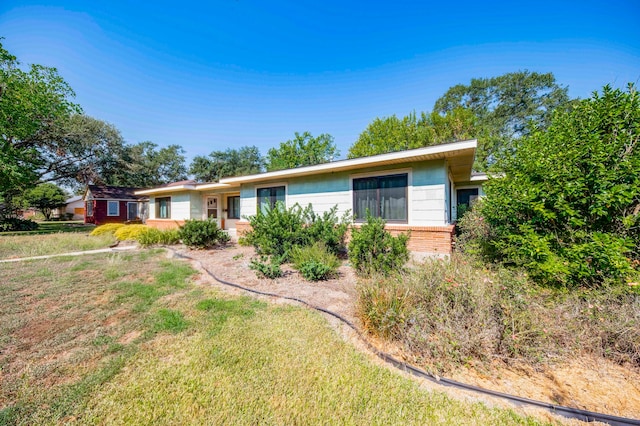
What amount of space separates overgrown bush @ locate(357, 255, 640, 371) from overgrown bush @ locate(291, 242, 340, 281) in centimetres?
206

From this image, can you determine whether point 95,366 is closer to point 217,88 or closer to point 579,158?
point 579,158

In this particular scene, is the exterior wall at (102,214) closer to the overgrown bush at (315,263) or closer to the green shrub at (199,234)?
the green shrub at (199,234)

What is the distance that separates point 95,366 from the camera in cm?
241

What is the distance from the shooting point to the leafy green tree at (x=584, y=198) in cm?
313

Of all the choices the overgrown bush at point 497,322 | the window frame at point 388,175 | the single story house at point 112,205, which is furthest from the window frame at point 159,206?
the overgrown bush at point 497,322

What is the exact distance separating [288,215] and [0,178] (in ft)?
67.6

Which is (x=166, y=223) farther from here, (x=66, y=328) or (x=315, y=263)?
(x=315, y=263)

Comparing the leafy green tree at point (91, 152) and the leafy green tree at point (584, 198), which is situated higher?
the leafy green tree at point (91, 152)

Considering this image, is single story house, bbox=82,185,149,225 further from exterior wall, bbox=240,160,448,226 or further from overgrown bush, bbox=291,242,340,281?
overgrown bush, bbox=291,242,340,281

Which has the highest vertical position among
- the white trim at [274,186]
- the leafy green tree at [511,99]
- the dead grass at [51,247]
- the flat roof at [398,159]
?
the leafy green tree at [511,99]

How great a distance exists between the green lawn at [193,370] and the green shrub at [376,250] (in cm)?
192

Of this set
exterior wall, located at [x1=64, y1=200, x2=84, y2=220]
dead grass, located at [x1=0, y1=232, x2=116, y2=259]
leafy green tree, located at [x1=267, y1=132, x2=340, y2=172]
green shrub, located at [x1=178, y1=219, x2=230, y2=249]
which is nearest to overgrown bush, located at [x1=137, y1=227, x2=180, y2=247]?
green shrub, located at [x1=178, y1=219, x2=230, y2=249]

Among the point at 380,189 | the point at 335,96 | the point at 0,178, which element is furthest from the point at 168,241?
the point at 0,178

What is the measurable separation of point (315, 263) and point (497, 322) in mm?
3324
